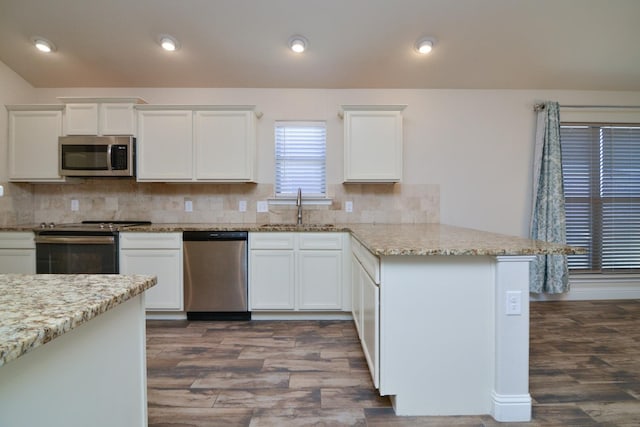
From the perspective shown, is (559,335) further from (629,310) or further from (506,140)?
(506,140)

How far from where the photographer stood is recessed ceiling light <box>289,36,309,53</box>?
2957 mm

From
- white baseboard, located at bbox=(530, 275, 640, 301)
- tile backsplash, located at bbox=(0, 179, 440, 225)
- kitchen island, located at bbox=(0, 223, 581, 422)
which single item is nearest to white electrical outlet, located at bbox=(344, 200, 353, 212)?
tile backsplash, located at bbox=(0, 179, 440, 225)

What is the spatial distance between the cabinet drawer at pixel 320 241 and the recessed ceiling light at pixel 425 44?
1942mm

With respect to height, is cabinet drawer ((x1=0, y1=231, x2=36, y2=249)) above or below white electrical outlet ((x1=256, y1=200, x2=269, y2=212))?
below

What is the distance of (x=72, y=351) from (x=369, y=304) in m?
1.54

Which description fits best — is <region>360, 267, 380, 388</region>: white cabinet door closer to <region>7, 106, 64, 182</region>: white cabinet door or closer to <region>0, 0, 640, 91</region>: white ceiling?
<region>0, 0, 640, 91</region>: white ceiling

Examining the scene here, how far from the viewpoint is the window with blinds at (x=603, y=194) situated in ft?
12.1

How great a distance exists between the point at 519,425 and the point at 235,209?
3.10 m

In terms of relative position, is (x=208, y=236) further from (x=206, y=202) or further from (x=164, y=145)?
(x=164, y=145)

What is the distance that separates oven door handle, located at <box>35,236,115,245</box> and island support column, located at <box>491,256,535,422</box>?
3259 mm

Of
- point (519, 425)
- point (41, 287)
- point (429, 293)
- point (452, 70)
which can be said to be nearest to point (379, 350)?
point (429, 293)

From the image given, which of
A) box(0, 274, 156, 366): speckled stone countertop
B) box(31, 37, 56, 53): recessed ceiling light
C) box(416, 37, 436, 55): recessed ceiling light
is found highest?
box(31, 37, 56, 53): recessed ceiling light

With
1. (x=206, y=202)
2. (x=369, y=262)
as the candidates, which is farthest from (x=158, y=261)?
(x=369, y=262)

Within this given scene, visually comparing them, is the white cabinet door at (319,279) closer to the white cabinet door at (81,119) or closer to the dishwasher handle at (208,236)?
the dishwasher handle at (208,236)
